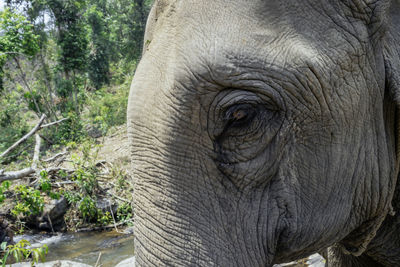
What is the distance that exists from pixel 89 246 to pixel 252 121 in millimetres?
8173

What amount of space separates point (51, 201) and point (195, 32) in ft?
32.2

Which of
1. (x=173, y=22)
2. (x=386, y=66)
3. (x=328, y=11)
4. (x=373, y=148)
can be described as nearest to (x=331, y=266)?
(x=373, y=148)

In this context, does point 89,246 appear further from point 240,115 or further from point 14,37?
Result: point 240,115

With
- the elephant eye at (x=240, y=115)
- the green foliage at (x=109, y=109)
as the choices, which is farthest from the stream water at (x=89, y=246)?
the elephant eye at (x=240, y=115)

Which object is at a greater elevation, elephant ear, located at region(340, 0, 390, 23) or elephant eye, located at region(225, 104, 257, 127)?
elephant ear, located at region(340, 0, 390, 23)

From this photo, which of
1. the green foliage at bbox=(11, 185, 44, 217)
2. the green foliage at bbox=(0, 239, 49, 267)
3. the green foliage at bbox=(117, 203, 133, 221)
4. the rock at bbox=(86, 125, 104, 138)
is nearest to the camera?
the green foliage at bbox=(0, 239, 49, 267)

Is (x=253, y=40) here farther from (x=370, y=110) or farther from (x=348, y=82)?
(x=370, y=110)

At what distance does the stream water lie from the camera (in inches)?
315

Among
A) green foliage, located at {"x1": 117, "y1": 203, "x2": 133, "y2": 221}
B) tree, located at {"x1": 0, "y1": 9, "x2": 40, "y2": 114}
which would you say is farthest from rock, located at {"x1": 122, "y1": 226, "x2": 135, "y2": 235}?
tree, located at {"x1": 0, "y1": 9, "x2": 40, "y2": 114}

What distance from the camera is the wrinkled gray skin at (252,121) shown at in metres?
1.26

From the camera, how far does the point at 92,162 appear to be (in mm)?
10570

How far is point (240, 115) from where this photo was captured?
50.6 inches

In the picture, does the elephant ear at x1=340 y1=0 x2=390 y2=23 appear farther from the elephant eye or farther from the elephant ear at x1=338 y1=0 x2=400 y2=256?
the elephant eye

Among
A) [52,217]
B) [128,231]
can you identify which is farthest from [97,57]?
[128,231]
